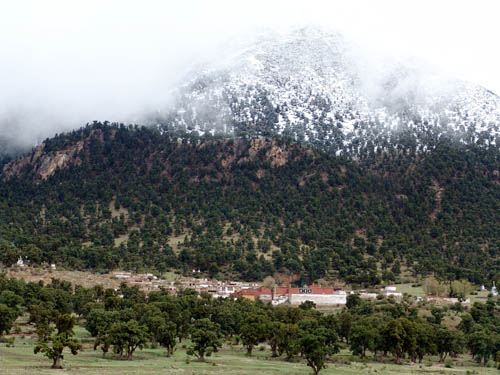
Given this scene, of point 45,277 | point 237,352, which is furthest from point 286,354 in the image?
point 45,277

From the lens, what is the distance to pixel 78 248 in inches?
7790

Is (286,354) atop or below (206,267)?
below

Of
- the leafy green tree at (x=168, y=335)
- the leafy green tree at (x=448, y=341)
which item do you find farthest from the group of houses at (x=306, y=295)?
the leafy green tree at (x=168, y=335)

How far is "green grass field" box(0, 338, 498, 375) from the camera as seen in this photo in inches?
2842

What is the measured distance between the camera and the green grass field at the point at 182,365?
72.2m

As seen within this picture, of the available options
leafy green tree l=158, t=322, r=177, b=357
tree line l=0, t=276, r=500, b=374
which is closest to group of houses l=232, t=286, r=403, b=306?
tree line l=0, t=276, r=500, b=374

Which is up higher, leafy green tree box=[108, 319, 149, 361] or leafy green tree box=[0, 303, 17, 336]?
leafy green tree box=[0, 303, 17, 336]

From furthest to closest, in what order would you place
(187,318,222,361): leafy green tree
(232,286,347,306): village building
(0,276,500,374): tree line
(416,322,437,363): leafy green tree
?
(232,286,347,306): village building → (416,322,437,363): leafy green tree → (187,318,222,361): leafy green tree → (0,276,500,374): tree line

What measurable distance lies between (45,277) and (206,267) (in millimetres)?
51405

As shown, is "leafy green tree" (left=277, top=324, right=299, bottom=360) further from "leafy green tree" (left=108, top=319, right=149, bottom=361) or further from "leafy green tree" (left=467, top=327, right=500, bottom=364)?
"leafy green tree" (left=467, top=327, right=500, bottom=364)

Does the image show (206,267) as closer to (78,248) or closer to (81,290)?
(78,248)

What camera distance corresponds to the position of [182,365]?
82250mm

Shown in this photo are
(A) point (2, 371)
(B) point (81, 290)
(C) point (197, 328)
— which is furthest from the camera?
(B) point (81, 290)

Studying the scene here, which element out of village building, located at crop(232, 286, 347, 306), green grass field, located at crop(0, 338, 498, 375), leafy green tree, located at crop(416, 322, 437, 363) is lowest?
green grass field, located at crop(0, 338, 498, 375)
